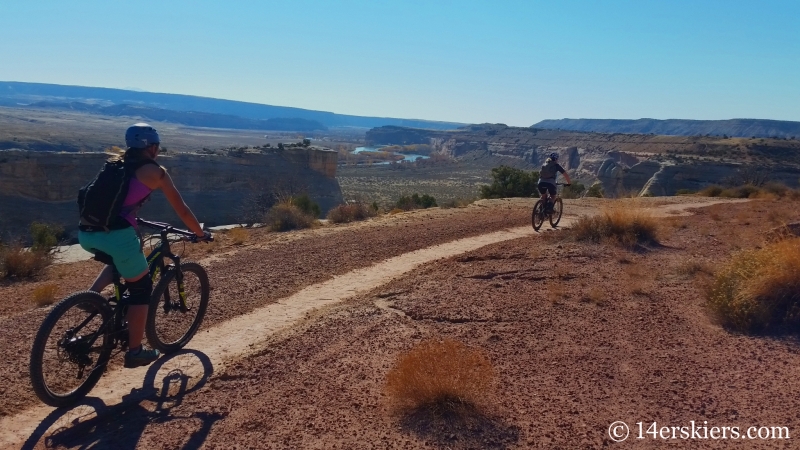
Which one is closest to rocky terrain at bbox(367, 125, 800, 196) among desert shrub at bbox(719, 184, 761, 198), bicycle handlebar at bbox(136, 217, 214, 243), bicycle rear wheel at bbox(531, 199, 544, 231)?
desert shrub at bbox(719, 184, 761, 198)

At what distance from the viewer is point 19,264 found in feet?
35.6

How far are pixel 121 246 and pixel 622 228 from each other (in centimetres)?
859

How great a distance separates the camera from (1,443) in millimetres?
3842

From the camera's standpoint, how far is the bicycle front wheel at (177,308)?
516 cm

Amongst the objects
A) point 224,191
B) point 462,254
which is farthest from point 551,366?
point 224,191

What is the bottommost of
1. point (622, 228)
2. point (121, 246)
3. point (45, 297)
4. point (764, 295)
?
point (45, 297)

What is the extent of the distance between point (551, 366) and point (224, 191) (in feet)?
127

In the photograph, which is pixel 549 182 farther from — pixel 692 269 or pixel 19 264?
pixel 19 264

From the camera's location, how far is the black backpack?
14.5ft

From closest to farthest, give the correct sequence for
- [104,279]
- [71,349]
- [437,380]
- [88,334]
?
[437,380], [71,349], [88,334], [104,279]

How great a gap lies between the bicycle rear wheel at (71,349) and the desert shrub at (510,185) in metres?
25.2

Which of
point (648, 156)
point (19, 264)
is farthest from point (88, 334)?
point (648, 156)

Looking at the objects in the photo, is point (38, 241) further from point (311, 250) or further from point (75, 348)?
point (75, 348)

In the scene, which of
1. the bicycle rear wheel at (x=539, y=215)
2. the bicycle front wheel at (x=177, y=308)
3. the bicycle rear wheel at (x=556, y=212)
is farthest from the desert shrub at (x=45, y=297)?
the bicycle rear wheel at (x=556, y=212)
